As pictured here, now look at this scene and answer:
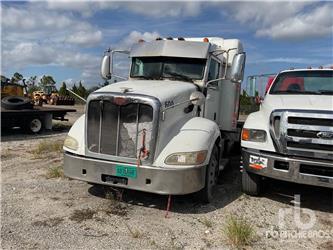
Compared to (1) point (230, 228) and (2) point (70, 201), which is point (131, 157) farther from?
(1) point (230, 228)

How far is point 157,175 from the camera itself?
5141 mm

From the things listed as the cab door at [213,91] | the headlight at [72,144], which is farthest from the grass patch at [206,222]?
the cab door at [213,91]

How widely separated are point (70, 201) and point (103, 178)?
2.31ft

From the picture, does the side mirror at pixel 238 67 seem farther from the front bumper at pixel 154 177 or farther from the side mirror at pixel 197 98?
the front bumper at pixel 154 177

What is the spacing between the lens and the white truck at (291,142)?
5242 mm

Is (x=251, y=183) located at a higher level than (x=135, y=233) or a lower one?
higher

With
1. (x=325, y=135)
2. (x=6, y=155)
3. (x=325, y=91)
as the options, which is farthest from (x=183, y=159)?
(x=6, y=155)

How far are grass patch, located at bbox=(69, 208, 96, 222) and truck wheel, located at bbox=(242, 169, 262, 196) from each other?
2.47m

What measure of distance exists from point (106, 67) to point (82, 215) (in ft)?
11.9

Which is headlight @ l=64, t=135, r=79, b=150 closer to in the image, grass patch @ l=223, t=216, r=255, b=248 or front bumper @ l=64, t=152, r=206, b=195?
front bumper @ l=64, t=152, r=206, b=195

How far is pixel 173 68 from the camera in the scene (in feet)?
23.3

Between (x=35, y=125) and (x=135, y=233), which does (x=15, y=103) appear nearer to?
(x=35, y=125)

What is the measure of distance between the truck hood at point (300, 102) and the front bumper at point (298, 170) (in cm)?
76

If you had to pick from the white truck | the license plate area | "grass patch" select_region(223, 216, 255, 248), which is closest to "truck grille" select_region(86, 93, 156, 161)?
the license plate area
